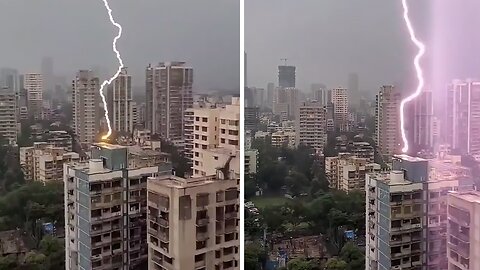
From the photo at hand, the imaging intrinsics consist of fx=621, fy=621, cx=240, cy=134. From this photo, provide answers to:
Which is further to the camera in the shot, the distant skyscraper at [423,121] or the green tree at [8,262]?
the distant skyscraper at [423,121]

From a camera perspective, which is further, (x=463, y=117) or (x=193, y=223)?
(x=193, y=223)

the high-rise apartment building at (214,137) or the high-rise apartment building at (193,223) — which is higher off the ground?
the high-rise apartment building at (214,137)

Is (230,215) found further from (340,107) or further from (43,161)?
(43,161)

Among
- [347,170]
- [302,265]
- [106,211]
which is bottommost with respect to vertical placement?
[302,265]

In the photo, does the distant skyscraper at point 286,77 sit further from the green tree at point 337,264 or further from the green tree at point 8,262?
the green tree at point 8,262

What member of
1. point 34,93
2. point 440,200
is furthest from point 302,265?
point 34,93

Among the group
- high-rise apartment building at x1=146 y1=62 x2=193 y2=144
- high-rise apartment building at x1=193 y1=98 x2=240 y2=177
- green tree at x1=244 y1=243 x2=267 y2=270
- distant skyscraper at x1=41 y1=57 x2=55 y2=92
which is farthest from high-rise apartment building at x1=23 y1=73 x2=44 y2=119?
green tree at x1=244 y1=243 x2=267 y2=270

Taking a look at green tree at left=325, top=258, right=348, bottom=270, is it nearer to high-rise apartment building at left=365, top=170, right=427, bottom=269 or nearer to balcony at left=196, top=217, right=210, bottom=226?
high-rise apartment building at left=365, top=170, right=427, bottom=269

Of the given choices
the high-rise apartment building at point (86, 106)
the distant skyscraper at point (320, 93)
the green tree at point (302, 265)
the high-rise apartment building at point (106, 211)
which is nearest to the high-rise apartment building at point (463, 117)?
the distant skyscraper at point (320, 93)
